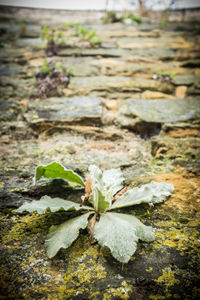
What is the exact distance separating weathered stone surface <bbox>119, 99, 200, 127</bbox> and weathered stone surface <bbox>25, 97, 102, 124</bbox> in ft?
1.02

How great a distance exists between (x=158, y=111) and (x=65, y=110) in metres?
1.04

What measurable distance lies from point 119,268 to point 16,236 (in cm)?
53

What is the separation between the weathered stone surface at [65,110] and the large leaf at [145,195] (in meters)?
1.05

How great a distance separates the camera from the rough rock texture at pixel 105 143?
736 mm

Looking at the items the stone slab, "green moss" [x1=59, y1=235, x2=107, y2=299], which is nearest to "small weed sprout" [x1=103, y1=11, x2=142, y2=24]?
the stone slab

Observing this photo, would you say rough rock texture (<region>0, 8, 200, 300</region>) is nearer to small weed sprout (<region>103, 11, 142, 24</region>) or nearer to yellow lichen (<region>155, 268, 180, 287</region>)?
yellow lichen (<region>155, 268, 180, 287</region>)

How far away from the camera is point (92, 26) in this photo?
3.63 meters

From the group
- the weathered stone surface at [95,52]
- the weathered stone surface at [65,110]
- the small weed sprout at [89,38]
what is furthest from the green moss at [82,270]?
the small weed sprout at [89,38]

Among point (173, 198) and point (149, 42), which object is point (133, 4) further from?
point (173, 198)

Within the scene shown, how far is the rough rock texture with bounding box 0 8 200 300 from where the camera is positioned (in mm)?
736

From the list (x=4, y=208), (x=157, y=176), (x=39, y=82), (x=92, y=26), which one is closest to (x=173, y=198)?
(x=157, y=176)

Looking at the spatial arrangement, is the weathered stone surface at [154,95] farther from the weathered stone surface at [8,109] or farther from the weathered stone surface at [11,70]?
the weathered stone surface at [11,70]

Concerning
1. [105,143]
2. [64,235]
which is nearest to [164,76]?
[105,143]

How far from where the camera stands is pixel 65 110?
1999 millimetres
